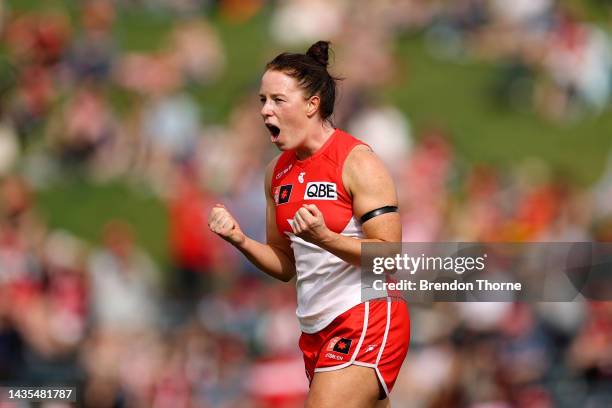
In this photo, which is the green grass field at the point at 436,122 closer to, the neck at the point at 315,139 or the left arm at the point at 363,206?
the neck at the point at 315,139

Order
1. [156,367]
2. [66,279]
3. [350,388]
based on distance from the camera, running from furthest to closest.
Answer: [66,279], [156,367], [350,388]

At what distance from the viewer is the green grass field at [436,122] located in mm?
12977

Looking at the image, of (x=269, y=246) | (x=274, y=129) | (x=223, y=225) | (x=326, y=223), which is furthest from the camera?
(x=269, y=246)

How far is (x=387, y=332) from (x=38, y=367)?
19.1ft

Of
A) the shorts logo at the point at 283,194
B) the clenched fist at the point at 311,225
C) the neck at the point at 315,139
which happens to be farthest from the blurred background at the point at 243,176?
the clenched fist at the point at 311,225

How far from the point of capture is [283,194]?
217 inches

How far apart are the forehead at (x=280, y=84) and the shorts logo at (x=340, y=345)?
1187 mm

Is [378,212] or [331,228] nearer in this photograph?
[378,212]

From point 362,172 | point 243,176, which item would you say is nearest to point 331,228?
point 362,172

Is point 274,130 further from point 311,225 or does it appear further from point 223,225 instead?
point 311,225

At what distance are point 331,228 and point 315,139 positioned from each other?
46 cm

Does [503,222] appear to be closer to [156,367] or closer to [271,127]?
[156,367]

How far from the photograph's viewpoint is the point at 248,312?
1054 cm

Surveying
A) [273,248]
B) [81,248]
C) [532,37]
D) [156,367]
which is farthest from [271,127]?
[532,37]
